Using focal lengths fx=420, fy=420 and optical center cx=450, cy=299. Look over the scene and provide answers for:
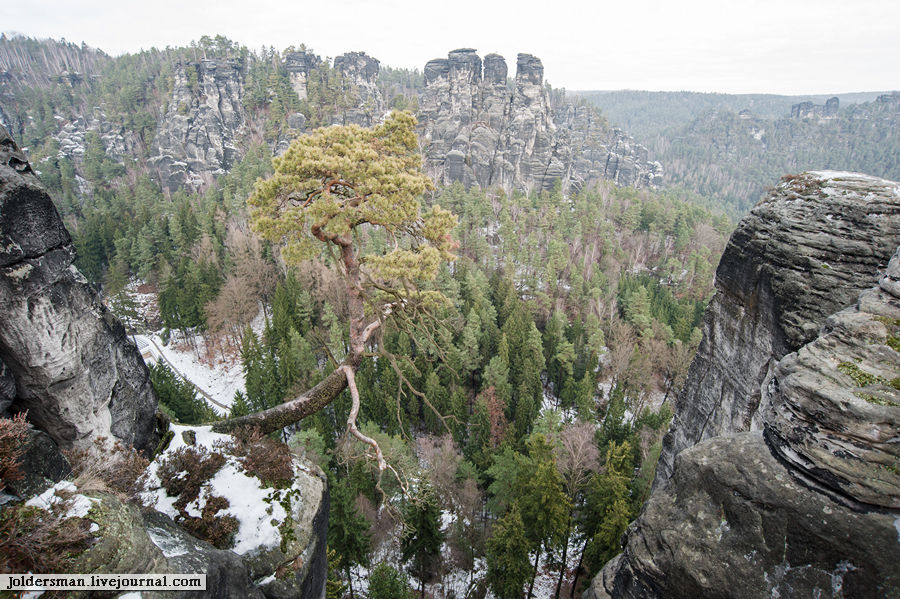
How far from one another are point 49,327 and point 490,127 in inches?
3968

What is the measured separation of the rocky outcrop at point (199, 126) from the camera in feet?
291

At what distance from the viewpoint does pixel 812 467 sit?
6.98 metres

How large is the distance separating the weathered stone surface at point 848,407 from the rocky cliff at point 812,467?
2 cm

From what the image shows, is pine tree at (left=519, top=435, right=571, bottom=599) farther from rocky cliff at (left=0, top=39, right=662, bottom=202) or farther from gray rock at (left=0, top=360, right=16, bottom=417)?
rocky cliff at (left=0, top=39, right=662, bottom=202)

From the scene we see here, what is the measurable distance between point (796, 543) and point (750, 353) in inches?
254

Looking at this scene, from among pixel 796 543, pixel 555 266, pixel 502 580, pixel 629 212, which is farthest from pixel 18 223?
pixel 629 212

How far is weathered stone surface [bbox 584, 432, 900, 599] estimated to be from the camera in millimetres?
6273

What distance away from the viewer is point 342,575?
2400cm

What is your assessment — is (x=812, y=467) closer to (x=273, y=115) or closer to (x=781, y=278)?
(x=781, y=278)

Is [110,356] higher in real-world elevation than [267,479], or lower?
higher

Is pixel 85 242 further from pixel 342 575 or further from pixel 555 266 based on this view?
pixel 555 266

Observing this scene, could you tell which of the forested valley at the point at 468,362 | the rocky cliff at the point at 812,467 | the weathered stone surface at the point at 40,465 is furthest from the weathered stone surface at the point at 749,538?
the weathered stone surface at the point at 40,465

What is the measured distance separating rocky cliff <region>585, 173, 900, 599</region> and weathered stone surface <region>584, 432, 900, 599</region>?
16 millimetres

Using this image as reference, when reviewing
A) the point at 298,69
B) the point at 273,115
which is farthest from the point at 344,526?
the point at 298,69
